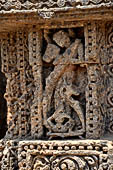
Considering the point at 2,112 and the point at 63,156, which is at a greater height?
the point at 2,112

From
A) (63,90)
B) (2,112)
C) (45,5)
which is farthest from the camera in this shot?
(2,112)

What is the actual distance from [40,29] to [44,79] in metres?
0.56

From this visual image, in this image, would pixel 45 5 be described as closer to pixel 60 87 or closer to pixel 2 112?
pixel 60 87

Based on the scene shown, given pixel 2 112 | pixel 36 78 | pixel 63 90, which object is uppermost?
pixel 36 78

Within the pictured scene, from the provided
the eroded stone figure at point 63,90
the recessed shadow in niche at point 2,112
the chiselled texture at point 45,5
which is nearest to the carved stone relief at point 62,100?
the eroded stone figure at point 63,90

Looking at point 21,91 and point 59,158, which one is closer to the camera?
point 59,158

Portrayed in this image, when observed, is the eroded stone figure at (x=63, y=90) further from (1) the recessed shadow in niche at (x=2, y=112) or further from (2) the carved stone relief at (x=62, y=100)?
(1) the recessed shadow in niche at (x=2, y=112)

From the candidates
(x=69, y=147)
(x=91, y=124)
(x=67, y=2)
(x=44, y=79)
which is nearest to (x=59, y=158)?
(x=69, y=147)

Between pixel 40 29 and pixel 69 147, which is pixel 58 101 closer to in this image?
pixel 69 147

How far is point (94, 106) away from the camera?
4438 mm

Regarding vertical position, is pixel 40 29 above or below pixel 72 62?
above

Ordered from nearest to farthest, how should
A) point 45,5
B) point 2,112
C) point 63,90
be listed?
point 45,5
point 63,90
point 2,112

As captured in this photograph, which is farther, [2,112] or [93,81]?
[2,112]

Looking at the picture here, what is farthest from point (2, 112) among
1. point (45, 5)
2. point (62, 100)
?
point (45, 5)
